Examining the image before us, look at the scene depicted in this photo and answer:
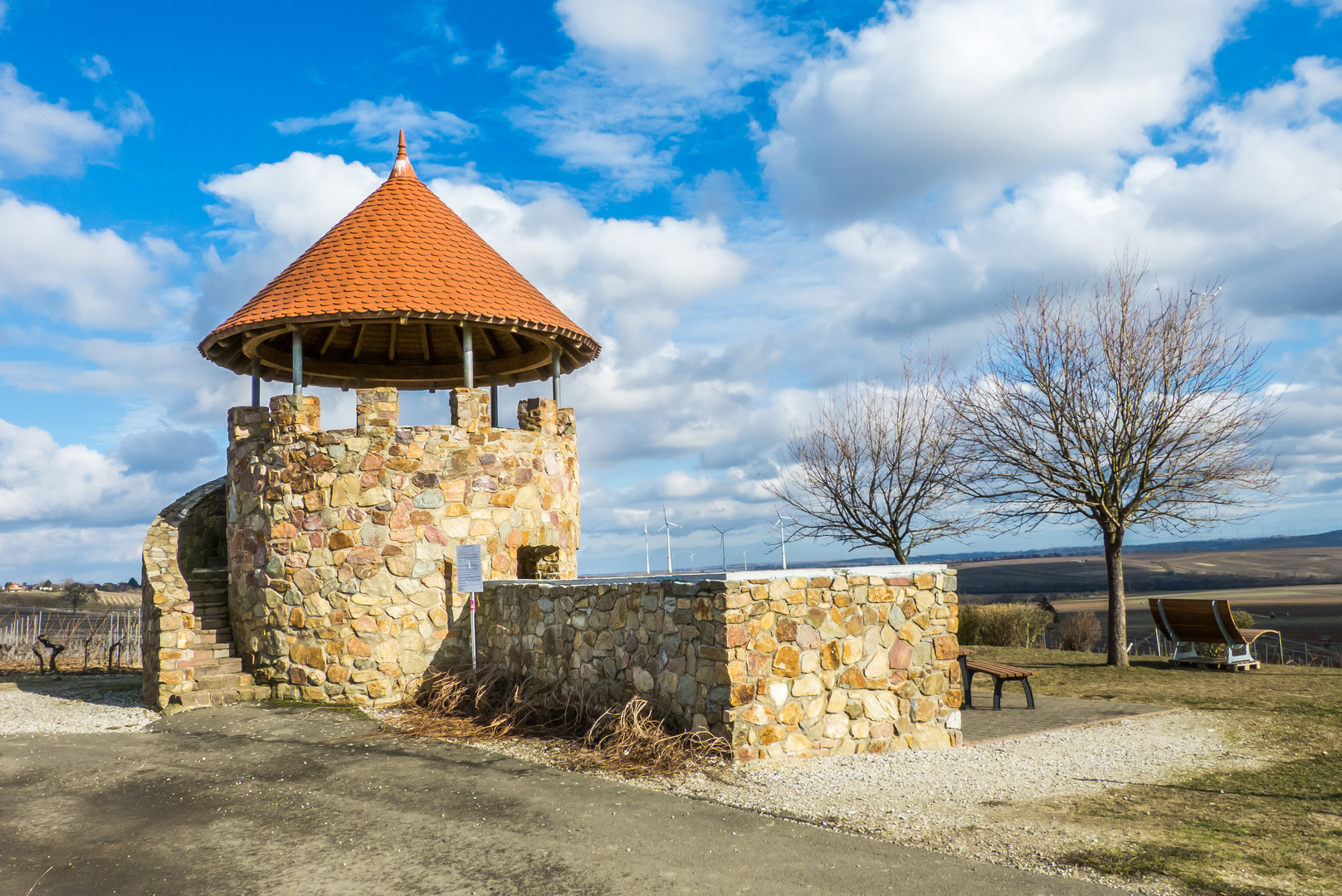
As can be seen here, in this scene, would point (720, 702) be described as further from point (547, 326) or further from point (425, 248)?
point (425, 248)

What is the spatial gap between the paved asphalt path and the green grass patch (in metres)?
0.72

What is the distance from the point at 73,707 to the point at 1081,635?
17.9 metres

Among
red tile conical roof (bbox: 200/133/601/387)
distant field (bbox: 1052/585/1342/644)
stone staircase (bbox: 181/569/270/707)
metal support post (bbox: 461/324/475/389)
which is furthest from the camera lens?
distant field (bbox: 1052/585/1342/644)

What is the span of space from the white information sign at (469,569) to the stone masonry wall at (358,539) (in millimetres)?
382

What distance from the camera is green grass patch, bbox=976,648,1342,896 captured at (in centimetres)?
434

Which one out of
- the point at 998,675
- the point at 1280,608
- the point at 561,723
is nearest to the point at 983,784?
the point at 998,675

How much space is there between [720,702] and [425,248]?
310 inches

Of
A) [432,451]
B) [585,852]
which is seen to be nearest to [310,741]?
[432,451]

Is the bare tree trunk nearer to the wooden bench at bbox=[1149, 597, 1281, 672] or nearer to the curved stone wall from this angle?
the wooden bench at bbox=[1149, 597, 1281, 672]

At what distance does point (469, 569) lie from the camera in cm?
991

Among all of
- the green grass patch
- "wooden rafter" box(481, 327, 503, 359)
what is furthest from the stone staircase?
the green grass patch

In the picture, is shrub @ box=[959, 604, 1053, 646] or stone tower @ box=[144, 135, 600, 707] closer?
stone tower @ box=[144, 135, 600, 707]

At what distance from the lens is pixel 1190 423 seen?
12.9m

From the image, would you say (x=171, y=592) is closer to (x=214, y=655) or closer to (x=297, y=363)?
(x=214, y=655)
